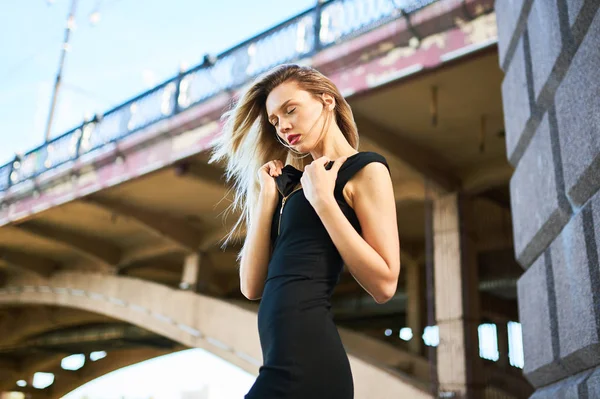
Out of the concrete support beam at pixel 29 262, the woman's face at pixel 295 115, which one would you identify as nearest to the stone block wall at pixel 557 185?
the woman's face at pixel 295 115

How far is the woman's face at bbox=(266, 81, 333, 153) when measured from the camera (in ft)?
5.32

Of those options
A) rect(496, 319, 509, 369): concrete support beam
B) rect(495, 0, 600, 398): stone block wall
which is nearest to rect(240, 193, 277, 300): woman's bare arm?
rect(495, 0, 600, 398): stone block wall

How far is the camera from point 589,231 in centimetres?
179

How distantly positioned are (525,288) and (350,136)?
1.34 metres

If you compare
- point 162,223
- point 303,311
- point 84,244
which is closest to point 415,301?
point 162,223

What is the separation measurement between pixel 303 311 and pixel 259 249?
0.98 ft

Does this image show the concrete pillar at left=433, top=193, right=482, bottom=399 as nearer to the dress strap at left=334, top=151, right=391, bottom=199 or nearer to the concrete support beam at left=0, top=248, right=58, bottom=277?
the dress strap at left=334, top=151, right=391, bottom=199

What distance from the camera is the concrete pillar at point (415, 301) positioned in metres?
14.9

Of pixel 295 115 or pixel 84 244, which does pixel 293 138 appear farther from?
pixel 84 244

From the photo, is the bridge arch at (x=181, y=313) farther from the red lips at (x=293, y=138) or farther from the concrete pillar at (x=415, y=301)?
the red lips at (x=293, y=138)

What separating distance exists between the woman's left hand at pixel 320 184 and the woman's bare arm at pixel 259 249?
0.17m

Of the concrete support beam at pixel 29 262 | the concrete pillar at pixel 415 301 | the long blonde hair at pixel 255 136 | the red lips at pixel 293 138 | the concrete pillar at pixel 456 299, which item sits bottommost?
the red lips at pixel 293 138

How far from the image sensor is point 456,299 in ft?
32.0

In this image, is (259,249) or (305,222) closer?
(305,222)
